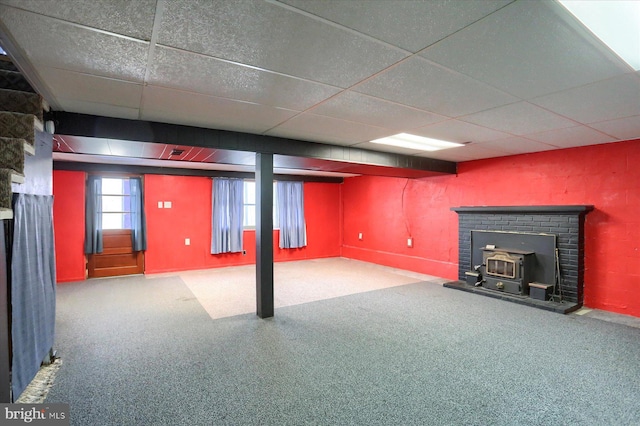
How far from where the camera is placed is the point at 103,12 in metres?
1.32

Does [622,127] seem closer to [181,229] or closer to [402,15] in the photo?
[402,15]

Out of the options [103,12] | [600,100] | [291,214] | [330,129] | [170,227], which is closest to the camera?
[103,12]

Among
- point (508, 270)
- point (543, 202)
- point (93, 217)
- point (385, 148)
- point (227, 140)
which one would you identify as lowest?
point (508, 270)

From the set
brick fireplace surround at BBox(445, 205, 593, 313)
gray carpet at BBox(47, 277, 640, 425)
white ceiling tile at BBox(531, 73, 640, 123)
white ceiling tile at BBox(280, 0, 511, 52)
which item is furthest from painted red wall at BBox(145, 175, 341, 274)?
white ceiling tile at BBox(531, 73, 640, 123)

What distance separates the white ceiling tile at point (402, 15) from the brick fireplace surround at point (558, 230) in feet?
12.0

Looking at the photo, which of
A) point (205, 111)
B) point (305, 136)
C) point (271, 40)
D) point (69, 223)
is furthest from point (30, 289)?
point (69, 223)

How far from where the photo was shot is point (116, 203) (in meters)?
5.91

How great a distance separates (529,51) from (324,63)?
1059 millimetres

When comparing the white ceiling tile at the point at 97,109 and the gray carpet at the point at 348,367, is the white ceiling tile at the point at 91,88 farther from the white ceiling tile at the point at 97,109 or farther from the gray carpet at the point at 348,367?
the gray carpet at the point at 348,367

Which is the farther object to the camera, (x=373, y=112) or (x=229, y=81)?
(x=373, y=112)

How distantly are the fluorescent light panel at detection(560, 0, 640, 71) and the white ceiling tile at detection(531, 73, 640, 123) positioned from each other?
46cm

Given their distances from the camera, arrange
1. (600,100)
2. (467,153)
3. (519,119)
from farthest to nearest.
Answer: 1. (467,153)
2. (519,119)
3. (600,100)

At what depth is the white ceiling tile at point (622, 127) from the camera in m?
2.88

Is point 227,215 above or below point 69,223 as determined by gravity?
above
